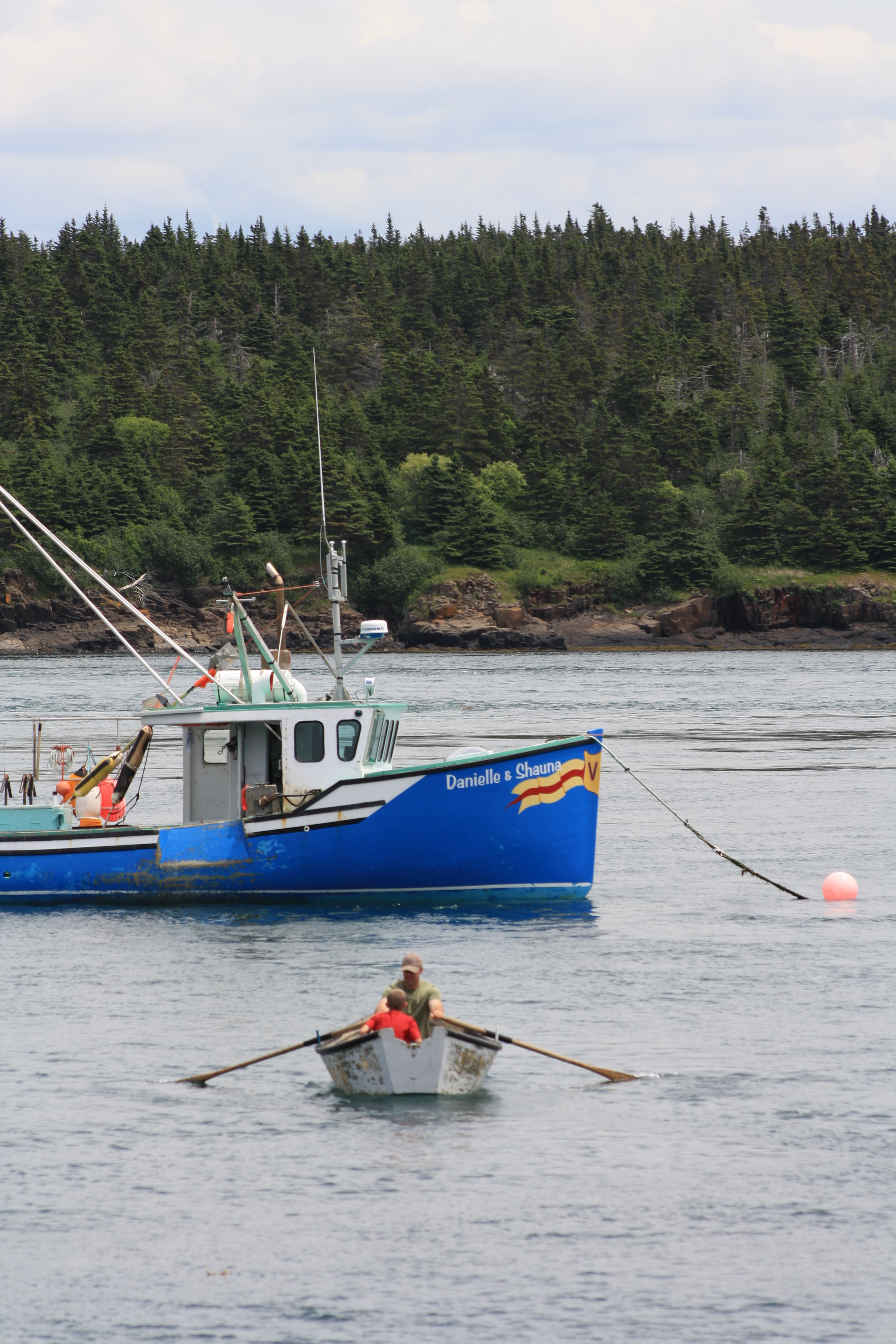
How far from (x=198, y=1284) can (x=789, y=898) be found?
19.6m

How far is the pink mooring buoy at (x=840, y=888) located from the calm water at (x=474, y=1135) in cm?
94

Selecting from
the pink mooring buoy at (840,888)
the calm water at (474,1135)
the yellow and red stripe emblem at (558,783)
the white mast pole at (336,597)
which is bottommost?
the calm water at (474,1135)

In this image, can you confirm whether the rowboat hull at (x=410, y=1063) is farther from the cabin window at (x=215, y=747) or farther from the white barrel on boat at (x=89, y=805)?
the white barrel on boat at (x=89, y=805)

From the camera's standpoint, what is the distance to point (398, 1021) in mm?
17594

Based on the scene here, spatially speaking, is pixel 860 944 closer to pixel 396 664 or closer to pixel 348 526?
pixel 396 664

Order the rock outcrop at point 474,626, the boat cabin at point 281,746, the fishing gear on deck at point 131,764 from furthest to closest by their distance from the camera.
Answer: the rock outcrop at point 474,626, the fishing gear on deck at point 131,764, the boat cabin at point 281,746

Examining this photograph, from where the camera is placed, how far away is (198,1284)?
14055 mm

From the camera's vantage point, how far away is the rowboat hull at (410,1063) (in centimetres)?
1775

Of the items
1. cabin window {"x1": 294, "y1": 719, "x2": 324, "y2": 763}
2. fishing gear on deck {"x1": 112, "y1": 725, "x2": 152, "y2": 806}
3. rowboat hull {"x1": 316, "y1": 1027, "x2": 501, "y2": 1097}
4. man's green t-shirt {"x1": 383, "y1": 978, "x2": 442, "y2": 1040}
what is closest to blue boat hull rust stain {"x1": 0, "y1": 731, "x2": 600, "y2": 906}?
cabin window {"x1": 294, "y1": 719, "x2": 324, "y2": 763}

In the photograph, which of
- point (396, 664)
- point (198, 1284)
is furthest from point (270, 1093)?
point (396, 664)

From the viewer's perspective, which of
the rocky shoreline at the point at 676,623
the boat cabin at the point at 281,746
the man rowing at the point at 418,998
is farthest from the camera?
the rocky shoreline at the point at 676,623

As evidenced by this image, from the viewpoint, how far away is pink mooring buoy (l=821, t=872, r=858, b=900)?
1214 inches

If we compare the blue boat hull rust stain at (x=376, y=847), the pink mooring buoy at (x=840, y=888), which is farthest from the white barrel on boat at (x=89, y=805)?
the pink mooring buoy at (x=840, y=888)

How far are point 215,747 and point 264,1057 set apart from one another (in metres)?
11.3
